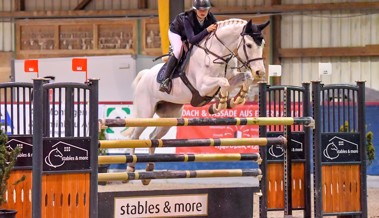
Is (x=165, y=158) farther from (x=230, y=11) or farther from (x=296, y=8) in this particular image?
(x=230, y=11)

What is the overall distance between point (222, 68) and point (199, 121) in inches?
32.8

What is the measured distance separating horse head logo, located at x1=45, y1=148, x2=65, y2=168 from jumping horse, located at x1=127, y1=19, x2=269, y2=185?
155cm

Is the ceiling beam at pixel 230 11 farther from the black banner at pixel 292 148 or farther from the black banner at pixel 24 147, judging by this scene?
the black banner at pixel 24 147

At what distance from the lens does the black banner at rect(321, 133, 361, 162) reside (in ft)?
24.7

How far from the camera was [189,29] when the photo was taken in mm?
7801

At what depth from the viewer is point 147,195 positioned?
684 centimetres

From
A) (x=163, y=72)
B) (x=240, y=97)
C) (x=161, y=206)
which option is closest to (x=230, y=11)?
(x=163, y=72)

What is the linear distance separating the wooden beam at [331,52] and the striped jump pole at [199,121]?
11.8m

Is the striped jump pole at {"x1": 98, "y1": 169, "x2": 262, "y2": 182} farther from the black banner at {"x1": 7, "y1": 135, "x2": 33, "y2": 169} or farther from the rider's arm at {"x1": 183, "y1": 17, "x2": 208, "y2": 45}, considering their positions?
the rider's arm at {"x1": 183, "y1": 17, "x2": 208, "y2": 45}

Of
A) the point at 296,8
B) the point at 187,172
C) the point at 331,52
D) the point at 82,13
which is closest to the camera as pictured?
the point at 187,172

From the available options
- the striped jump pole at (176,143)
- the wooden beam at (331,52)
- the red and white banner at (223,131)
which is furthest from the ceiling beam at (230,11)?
the striped jump pole at (176,143)

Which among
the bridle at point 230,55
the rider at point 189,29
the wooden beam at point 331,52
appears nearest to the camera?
the bridle at point 230,55

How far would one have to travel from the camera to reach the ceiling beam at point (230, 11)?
18969mm

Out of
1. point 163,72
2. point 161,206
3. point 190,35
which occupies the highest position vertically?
point 190,35
